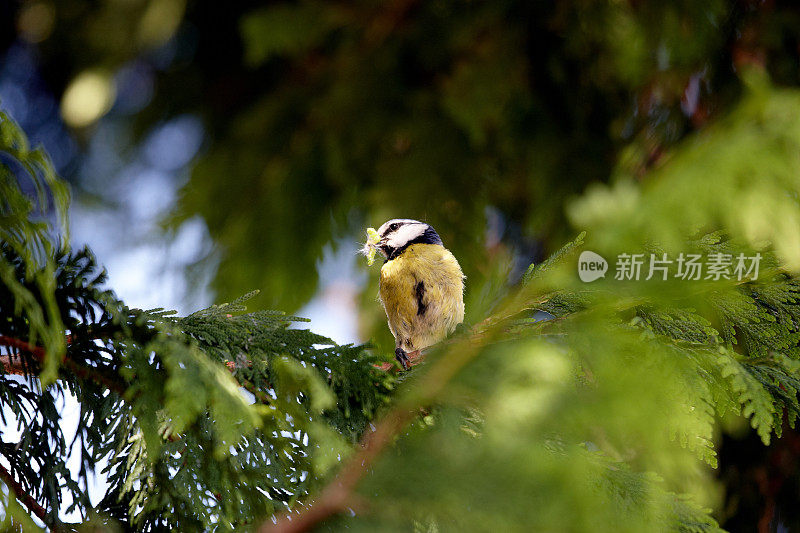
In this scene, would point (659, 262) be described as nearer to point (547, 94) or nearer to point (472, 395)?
point (472, 395)

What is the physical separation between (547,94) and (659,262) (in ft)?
4.63

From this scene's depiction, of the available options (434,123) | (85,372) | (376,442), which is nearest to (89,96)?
(434,123)

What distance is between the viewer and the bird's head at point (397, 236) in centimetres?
189

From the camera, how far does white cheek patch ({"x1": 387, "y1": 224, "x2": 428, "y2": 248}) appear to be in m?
1.89

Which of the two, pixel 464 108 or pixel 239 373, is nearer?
pixel 239 373

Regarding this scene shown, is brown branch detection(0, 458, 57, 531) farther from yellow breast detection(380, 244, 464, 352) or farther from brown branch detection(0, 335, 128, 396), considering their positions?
yellow breast detection(380, 244, 464, 352)

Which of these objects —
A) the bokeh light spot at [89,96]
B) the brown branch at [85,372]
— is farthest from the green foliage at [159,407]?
the bokeh light spot at [89,96]

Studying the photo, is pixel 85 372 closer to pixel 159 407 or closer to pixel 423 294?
pixel 159 407

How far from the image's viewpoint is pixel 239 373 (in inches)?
34.9

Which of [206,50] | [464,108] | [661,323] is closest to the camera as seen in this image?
[661,323]

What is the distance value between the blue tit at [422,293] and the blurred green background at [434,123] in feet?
0.59

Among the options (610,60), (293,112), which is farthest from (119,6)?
(610,60)

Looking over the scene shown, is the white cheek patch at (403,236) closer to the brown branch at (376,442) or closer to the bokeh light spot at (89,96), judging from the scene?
the brown branch at (376,442)

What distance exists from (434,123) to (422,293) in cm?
64
